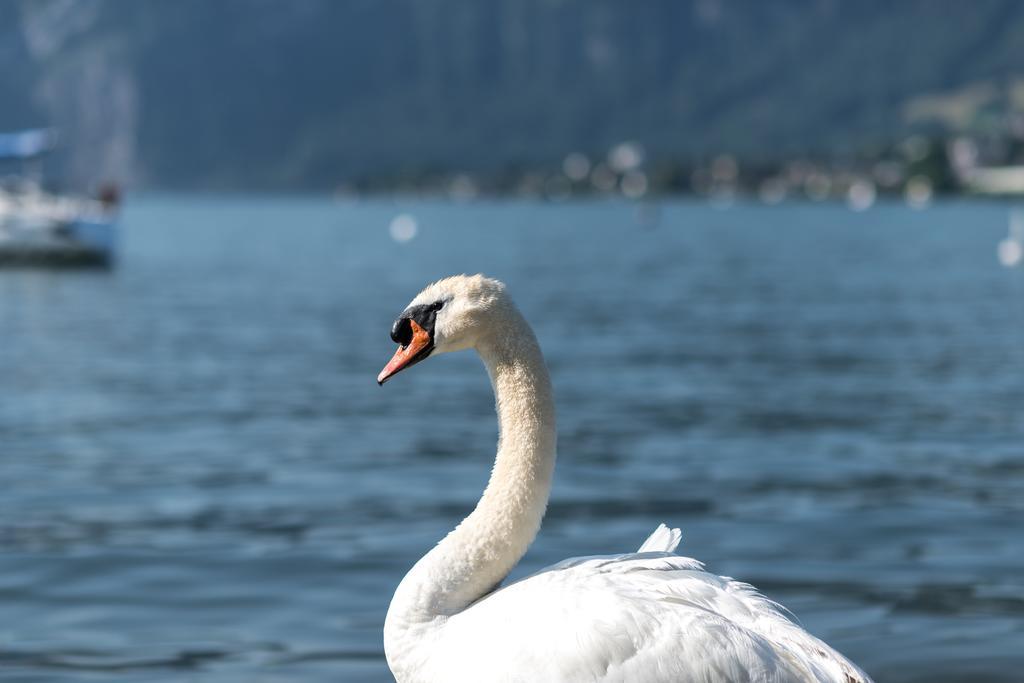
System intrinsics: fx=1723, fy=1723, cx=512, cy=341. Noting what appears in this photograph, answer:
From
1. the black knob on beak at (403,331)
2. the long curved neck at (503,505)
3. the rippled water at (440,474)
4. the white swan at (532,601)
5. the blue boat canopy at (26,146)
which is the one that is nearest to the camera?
the white swan at (532,601)

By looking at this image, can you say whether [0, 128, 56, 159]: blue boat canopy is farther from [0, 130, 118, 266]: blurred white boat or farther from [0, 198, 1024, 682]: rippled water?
[0, 198, 1024, 682]: rippled water

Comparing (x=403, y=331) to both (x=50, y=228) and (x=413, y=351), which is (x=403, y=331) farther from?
(x=50, y=228)

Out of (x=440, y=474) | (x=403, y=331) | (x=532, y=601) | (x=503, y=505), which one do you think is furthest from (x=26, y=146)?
(x=532, y=601)

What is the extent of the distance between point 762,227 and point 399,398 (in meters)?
98.5

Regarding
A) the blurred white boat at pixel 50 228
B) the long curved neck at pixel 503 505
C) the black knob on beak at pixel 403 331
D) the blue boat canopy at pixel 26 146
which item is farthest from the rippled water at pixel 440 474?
the blue boat canopy at pixel 26 146

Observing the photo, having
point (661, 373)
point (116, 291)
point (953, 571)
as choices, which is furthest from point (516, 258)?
point (953, 571)

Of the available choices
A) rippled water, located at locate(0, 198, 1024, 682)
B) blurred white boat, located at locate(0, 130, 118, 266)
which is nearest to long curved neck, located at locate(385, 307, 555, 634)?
rippled water, located at locate(0, 198, 1024, 682)

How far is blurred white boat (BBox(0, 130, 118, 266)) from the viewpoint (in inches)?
1994

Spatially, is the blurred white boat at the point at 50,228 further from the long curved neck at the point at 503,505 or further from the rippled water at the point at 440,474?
the long curved neck at the point at 503,505

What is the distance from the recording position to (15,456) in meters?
15.9

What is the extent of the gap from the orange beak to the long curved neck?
0.26 m

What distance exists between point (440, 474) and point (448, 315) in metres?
8.26

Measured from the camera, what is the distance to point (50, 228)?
2003 inches

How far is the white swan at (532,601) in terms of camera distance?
19.0 ft
